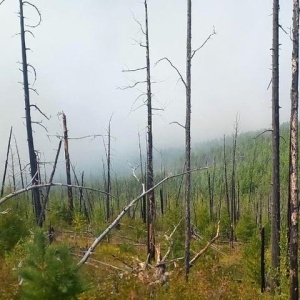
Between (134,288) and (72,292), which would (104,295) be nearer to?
(134,288)

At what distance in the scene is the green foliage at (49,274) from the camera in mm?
4438

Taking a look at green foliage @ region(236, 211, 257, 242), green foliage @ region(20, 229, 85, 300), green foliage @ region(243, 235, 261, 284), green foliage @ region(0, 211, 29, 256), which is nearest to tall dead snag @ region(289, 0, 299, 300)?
green foliage @ region(20, 229, 85, 300)

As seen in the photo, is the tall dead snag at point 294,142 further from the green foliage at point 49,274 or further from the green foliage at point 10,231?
the green foliage at point 10,231

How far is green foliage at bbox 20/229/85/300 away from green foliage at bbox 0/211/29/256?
27.4ft

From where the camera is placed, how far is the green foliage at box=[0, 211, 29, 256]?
1237cm

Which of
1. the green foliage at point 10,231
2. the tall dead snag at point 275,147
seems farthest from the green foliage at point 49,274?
the tall dead snag at point 275,147

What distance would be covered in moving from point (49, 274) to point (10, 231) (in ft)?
29.1

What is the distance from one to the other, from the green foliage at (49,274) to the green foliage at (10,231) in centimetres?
836

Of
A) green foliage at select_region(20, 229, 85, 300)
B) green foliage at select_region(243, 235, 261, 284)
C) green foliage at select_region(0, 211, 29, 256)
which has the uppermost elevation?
green foliage at select_region(20, 229, 85, 300)

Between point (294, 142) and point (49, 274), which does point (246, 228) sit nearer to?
point (294, 142)

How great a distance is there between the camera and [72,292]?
452cm

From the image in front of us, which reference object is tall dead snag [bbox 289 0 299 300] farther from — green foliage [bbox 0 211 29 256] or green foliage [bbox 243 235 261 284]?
green foliage [bbox 0 211 29 256]

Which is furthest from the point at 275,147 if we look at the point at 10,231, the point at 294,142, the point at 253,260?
the point at 10,231

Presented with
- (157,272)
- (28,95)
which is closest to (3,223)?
(28,95)
